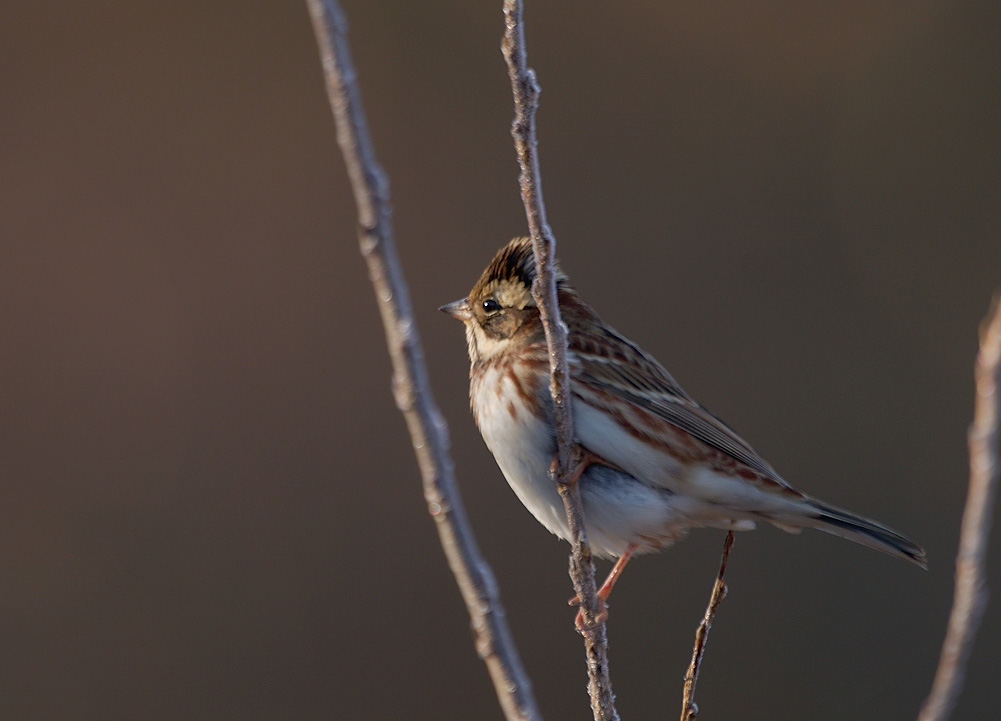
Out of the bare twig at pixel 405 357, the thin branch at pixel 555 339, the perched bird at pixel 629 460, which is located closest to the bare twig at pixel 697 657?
the thin branch at pixel 555 339

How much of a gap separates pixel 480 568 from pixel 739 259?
418 centimetres

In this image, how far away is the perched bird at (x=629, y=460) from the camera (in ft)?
8.06

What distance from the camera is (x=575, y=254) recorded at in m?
5.09

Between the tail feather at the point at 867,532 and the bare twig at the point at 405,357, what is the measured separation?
132cm

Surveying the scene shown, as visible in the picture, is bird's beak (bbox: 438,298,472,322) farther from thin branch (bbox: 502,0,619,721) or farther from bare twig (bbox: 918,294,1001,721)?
bare twig (bbox: 918,294,1001,721)

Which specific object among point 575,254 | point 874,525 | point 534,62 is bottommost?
point 874,525

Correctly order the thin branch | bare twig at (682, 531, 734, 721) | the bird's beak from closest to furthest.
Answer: the thin branch, bare twig at (682, 531, 734, 721), the bird's beak

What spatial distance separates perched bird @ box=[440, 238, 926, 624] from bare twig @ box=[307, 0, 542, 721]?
3.53 feet

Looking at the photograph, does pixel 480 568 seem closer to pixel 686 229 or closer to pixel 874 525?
pixel 874 525

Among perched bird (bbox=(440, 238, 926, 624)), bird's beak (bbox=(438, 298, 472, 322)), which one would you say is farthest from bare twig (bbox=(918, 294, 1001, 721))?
bird's beak (bbox=(438, 298, 472, 322))

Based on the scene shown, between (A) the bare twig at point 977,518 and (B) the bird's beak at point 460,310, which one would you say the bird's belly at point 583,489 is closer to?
(B) the bird's beak at point 460,310

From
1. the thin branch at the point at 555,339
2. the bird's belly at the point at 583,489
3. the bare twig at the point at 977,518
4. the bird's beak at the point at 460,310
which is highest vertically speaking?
the bird's beak at the point at 460,310

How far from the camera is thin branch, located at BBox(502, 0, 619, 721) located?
1346 millimetres

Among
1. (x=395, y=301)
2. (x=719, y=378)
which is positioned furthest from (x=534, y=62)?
(x=395, y=301)
